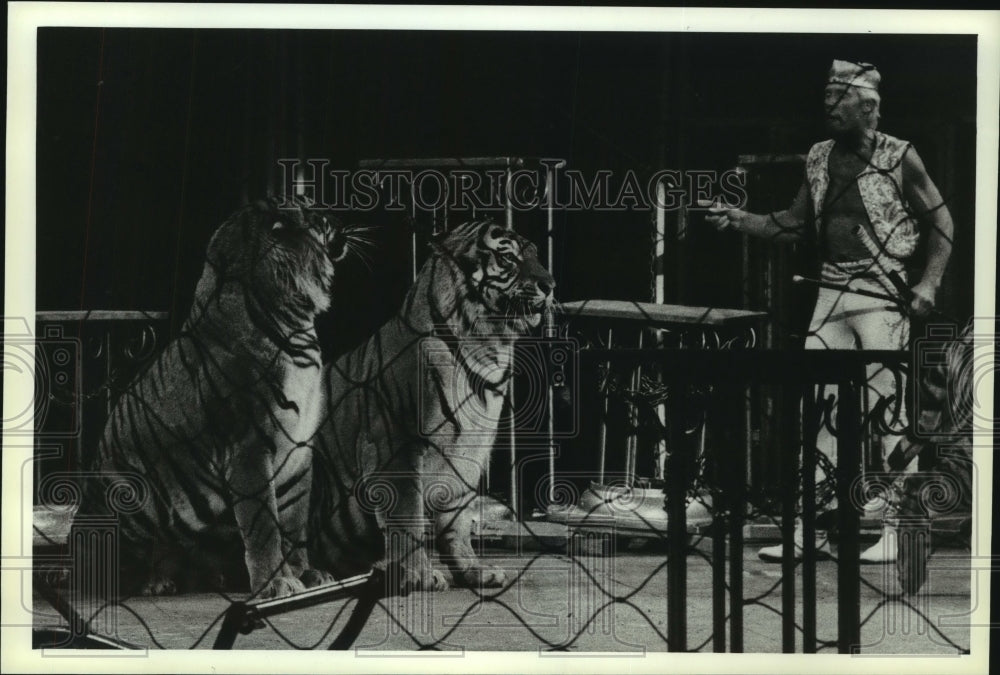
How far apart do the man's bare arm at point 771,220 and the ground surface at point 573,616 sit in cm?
87

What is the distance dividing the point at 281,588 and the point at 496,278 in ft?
3.37

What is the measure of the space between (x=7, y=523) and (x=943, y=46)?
286cm

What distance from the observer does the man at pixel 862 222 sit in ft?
9.45

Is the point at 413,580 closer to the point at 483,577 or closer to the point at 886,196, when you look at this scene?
the point at 483,577

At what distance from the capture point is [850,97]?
2871 millimetres

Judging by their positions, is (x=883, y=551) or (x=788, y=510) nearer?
(x=788, y=510)

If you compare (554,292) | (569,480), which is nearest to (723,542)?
(569,480)

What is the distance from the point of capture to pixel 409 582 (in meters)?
2.91

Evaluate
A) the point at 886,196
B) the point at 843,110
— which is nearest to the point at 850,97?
the point at 843,110

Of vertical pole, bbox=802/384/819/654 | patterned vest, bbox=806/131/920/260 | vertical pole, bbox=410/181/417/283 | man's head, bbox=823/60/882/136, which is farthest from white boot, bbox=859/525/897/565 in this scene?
vertical pole, bbox=410/181/417/283

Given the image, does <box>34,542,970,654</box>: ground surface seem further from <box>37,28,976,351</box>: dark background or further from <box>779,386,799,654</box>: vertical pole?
<box>37,28,976,351</box>: dark background

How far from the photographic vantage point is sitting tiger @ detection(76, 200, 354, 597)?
292 centimetres

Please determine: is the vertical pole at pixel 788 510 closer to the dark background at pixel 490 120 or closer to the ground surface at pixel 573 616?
the ground surface at pixel 573 616

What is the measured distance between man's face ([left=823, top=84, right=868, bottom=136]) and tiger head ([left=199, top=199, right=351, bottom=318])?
1332mm
